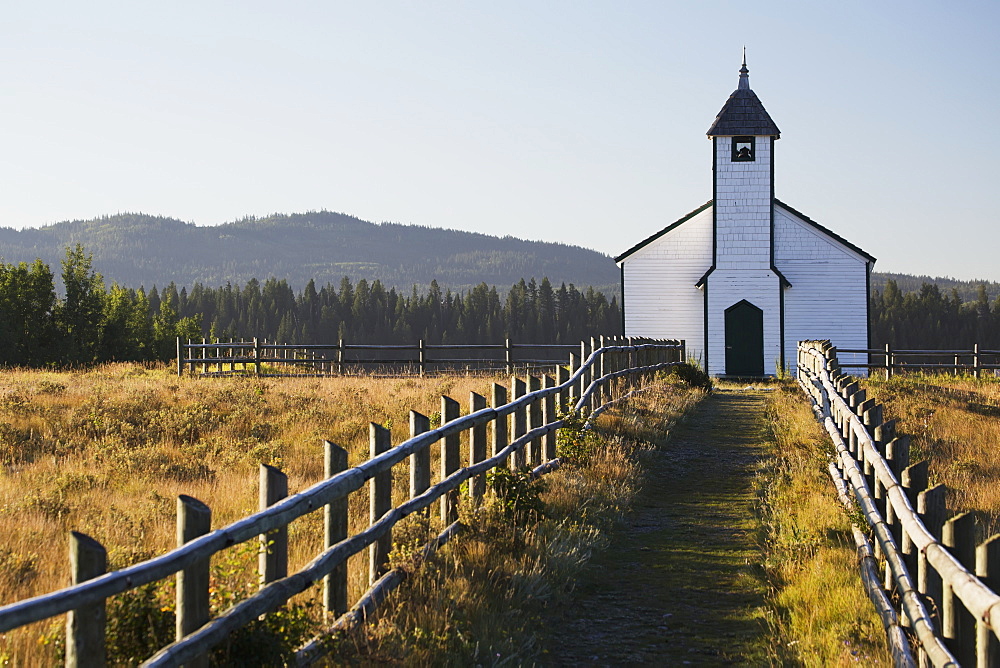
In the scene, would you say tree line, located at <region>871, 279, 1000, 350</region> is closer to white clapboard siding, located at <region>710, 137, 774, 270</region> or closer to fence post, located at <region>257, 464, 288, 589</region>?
white clapboard siding, located at <region>710, 137, 774, 270</region>

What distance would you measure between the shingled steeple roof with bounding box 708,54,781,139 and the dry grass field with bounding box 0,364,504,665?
53.6 ft

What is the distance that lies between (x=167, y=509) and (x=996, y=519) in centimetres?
750

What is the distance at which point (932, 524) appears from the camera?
16.5 feet

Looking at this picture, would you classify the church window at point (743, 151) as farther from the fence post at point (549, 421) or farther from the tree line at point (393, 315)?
the tree line at point (393, 315)

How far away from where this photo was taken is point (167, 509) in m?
8.91

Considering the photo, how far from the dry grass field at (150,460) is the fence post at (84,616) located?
1.15 meters

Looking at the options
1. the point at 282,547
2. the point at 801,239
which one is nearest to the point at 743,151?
the point at 801,239

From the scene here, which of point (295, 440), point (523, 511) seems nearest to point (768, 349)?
point (295, 440)

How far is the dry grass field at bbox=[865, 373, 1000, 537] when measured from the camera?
32.8 ft

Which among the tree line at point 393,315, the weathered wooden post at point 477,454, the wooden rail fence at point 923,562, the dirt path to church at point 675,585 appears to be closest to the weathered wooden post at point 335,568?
the dirt path to church at point 675,585

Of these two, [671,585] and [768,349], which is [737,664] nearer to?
[671,585]

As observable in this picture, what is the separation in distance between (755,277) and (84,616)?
105 ft

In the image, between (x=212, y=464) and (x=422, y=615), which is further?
(x=212, y=464)

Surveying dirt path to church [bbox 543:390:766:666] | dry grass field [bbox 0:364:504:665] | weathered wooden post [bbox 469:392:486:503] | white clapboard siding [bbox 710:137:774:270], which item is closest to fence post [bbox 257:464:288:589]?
dry grass field [bbox 0:364:504:665]
